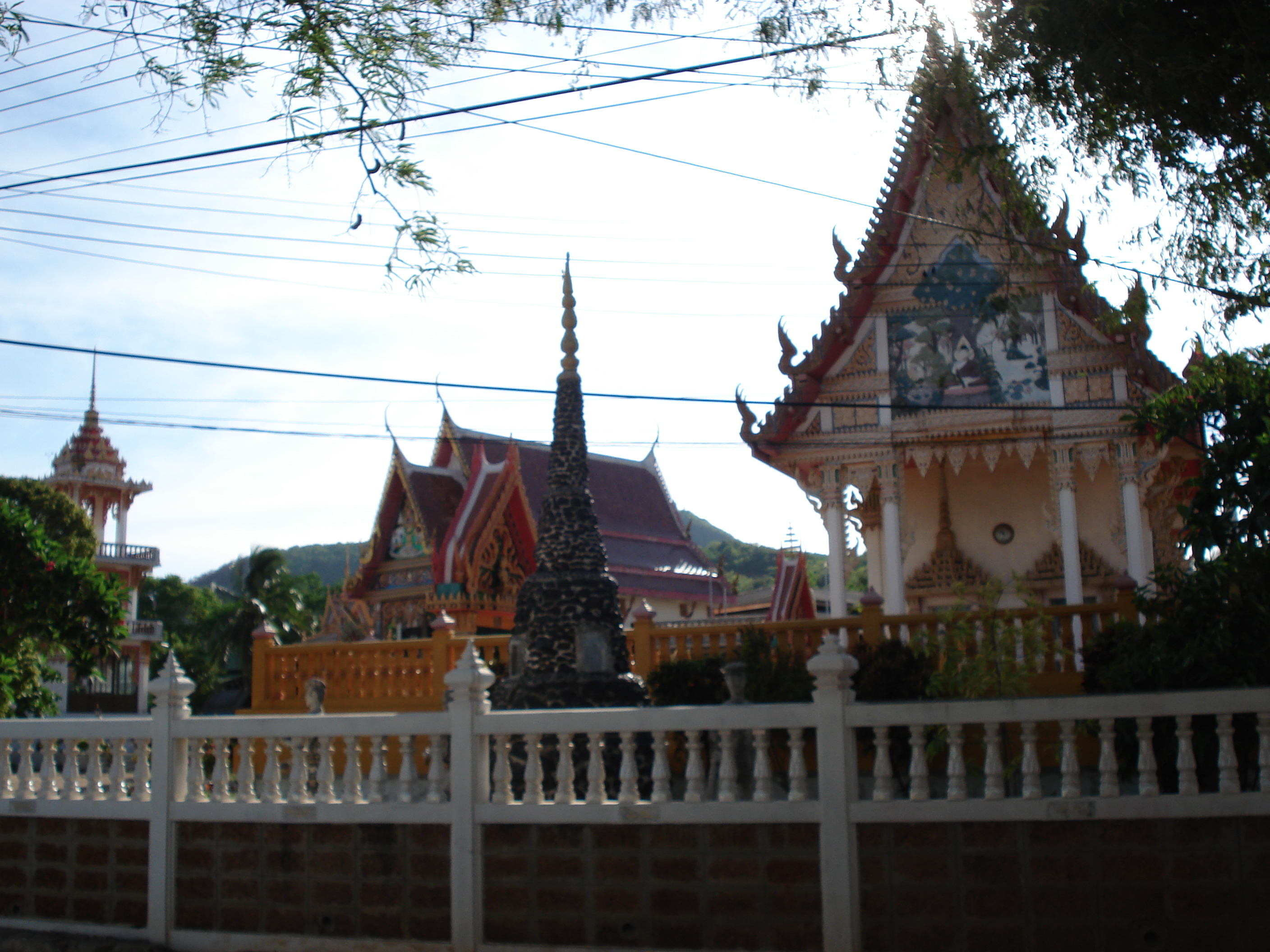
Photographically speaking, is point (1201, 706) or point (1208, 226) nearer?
point (1201, 706)

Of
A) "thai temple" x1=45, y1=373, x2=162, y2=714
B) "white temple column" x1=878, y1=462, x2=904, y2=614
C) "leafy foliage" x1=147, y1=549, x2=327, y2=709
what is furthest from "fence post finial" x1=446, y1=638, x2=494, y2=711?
"thai temple" x1=45, y1=373, x2=162, y2=714

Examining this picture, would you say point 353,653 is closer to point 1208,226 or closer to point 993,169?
point 993,169

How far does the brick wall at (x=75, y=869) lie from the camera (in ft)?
25.6

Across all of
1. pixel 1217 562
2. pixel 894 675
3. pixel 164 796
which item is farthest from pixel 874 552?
pixel 164 796

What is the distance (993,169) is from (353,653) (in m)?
8.21

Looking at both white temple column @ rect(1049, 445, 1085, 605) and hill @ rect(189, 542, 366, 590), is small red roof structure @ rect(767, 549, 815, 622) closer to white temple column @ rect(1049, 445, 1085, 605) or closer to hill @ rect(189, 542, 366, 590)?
white temple column @ rect(1049, 445, 1085, 605)

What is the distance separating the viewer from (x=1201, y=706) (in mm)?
6191

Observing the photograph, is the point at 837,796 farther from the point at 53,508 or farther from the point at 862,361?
the point at 53,508

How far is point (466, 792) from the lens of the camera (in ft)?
23.2

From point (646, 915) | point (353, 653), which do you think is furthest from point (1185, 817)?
point (353, 653)

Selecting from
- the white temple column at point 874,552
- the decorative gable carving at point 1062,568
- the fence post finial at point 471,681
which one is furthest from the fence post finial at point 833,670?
the white temple column at point 874,552

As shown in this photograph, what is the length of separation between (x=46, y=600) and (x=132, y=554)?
3252 centimetres

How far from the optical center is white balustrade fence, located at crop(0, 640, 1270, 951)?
20.6ft

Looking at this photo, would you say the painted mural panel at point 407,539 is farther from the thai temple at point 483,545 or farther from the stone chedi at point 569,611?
the stone chedi at point 569,611
